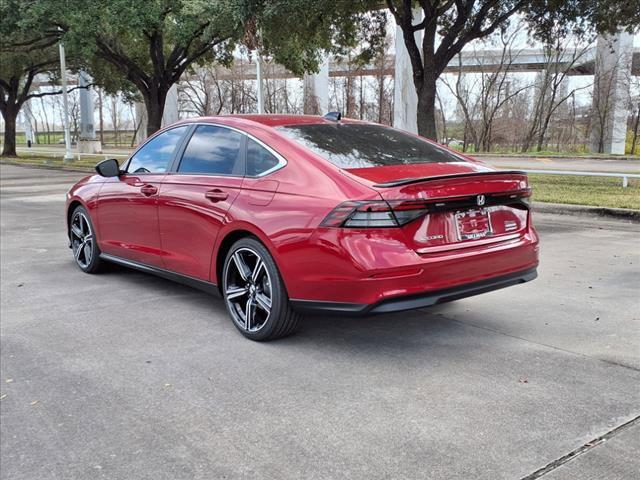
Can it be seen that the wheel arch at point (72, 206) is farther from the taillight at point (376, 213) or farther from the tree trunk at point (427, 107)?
the tree trunk at point (427, 107)

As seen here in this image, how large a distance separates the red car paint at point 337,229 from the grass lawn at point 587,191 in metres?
7.33

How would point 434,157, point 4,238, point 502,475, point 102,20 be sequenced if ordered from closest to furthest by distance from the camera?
point 502,475, point 434,157, point 4,238, point 102,20

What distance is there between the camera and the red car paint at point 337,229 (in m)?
3.69

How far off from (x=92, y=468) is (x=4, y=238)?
7205 mm

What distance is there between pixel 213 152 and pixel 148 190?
0.86 metres

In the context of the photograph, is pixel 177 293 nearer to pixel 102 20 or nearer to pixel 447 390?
pixel 447 390

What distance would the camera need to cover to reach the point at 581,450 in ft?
9.20

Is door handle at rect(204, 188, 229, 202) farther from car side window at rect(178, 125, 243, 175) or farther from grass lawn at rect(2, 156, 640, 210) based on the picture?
grass lawn at rect(2, 156, 640, 210)

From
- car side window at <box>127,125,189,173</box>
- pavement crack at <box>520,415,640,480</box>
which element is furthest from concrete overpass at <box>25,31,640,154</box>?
pavement crack at <box>520,415,640,480</box>

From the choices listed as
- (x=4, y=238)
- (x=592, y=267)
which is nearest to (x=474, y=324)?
(x=592, y=267)

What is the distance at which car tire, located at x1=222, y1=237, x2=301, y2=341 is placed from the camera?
4.15 m

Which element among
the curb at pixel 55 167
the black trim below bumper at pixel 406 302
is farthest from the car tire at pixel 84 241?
the curb at pixel 55 167

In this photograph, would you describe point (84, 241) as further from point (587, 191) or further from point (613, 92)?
point (613, 92)

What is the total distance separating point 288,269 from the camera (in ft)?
13.1
